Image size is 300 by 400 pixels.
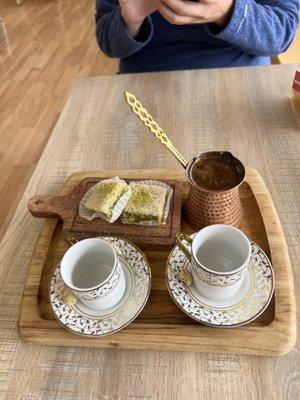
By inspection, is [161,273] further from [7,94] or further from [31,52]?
[31,52]

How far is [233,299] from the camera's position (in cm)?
49

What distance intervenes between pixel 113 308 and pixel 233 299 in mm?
160

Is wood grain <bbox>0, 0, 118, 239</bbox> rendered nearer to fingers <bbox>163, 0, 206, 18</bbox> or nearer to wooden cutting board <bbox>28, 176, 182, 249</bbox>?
wooden cutting board <bbox>28, 176, 182, 249</bbox>

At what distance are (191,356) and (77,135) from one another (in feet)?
1.83

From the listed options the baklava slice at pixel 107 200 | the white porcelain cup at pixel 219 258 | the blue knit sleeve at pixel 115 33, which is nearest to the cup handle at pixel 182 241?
the white porcelain cup at pixel 219 258

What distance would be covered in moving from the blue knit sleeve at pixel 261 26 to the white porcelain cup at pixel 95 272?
57cm

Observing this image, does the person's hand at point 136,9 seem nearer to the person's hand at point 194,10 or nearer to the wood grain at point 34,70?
the person's hand at point 194,10

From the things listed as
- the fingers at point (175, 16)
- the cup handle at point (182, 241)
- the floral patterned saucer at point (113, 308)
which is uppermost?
the fingers at point (175, 16)

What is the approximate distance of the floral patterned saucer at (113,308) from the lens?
489mm

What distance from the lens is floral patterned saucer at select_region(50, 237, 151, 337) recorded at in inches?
19.2

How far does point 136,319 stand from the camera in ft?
1.68

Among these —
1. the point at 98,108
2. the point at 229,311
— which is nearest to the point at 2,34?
the point at 98,108

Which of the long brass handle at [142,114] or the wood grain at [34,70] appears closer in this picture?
the long brass handle at [142,114]

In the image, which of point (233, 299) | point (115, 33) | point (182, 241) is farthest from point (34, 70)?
point (233, 299)
